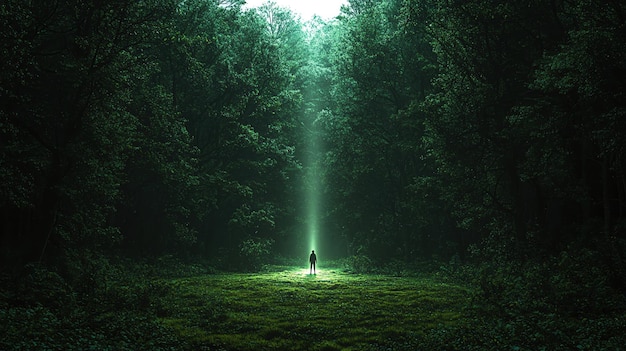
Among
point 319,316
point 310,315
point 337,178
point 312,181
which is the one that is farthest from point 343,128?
point 319,316

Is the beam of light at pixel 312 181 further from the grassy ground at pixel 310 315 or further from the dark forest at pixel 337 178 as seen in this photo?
the grassy ground at pixel 310 315

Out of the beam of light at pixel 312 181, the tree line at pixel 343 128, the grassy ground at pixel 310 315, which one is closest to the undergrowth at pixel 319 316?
the grassy ground at pixel 310 315

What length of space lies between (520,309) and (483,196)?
1325 cm

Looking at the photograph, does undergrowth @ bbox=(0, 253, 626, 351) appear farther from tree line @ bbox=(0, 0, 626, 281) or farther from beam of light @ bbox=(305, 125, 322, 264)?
beam of light @ bbox=(305, 125, 322, 264)

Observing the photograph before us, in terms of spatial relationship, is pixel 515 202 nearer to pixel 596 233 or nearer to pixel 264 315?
pixel 596 233

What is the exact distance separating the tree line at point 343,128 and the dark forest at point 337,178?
13cm

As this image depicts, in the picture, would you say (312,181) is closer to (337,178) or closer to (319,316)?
(337,178)

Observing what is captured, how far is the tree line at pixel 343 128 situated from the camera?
17.6 metres

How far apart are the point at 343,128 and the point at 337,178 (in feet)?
19.9

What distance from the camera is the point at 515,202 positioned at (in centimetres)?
2489

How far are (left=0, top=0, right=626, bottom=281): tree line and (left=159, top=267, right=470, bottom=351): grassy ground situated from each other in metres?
5.43

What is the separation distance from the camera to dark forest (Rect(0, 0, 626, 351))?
13148mm

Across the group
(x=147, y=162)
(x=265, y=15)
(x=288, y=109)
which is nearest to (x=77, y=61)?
(x=147, y=162)

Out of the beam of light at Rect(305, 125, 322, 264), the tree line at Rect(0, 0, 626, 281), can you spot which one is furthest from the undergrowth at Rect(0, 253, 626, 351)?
the beam of light at Rect(305, 125, 322, 264)
